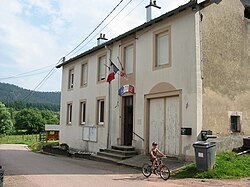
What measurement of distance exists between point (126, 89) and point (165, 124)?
3.72 m

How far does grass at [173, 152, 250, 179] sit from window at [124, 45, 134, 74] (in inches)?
299

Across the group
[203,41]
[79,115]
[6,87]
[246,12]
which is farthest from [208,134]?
[6,87]

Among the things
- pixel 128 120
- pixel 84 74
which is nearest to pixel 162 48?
pixel 128 120

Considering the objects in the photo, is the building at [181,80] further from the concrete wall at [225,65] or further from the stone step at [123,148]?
the stone step at [123,148]

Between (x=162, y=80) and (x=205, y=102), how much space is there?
8.62ft

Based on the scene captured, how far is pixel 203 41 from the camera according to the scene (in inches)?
577

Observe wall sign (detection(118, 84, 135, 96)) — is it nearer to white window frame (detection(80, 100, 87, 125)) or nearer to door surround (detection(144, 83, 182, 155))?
door surround (detection(144, 83, 182, 155))

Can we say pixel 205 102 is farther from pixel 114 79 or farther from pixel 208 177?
pixel 114 79

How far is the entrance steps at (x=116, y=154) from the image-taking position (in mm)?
16789

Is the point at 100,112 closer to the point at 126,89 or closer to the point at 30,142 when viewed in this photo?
the point at 126,89

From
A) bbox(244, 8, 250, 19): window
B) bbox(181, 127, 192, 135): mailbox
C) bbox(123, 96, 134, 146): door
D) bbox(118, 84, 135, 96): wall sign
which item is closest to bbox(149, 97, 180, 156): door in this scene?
bbox(181, 127, 192, 135): mailbox

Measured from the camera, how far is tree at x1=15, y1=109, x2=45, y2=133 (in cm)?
9407

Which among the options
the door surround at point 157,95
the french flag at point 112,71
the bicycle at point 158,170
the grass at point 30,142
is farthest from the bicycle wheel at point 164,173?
the grass at point 30,142

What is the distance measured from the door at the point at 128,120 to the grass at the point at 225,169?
20.1 ft
